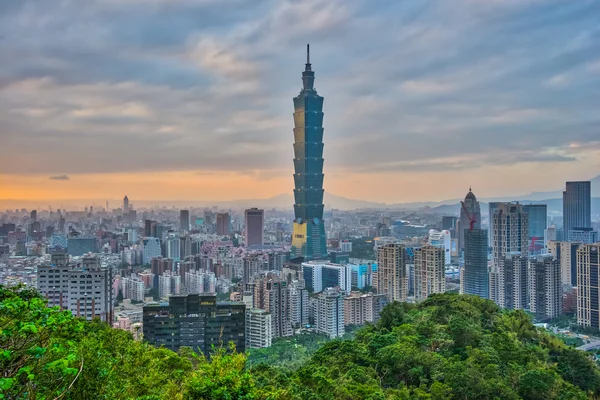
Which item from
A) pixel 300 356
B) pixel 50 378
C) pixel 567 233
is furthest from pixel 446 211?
pixel 50 378

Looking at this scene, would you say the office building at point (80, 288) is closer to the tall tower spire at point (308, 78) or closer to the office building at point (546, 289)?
the office building at point (546, 289)

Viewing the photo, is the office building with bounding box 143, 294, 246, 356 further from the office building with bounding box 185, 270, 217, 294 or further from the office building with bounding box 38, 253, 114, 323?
the office building with bounding box 185, 270, 217, 294

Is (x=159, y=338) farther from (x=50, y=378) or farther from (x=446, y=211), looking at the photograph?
(x=446, y=211)

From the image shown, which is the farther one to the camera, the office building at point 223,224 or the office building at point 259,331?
the office building at point 223,224

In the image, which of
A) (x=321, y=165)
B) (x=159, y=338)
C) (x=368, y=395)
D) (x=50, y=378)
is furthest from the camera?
(x=321, y=165)

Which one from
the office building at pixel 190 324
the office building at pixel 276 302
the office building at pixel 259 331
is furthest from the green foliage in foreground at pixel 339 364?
the office building at pixel 276 302

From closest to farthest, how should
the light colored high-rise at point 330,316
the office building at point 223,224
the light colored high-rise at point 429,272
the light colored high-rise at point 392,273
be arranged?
the light colored high-rise at point 330,316
the light colored high-rise at point 429,272
the light colored high-rise at point 392,273
the office building at point 223,224
